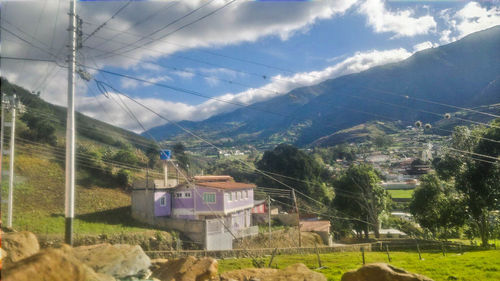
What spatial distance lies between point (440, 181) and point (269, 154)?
41.5 metres

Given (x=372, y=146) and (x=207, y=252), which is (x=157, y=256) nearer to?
(x=207, y=252)

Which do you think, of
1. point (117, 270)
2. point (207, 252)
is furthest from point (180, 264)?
point (207, 252)

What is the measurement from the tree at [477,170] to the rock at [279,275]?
3384 cm

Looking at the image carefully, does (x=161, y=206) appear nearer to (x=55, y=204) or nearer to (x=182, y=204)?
(x=182, y=204)

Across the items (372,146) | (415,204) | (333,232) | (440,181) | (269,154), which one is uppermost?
(372,146)

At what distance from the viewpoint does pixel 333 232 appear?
2023 inches

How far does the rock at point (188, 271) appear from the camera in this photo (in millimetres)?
12303

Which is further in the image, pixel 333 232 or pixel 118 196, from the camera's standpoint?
pixel 333 232

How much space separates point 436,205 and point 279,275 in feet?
144

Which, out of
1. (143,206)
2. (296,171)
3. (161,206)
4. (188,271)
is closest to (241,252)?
(161,206)

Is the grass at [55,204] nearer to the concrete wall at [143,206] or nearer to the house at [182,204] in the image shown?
the concrete wall at [143,206]

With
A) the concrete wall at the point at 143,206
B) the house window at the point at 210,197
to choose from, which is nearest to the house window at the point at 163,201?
the concrete wall at the point at 143,206

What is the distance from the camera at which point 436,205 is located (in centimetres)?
4672

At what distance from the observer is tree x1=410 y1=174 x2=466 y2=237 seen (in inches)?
1721
